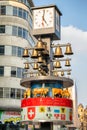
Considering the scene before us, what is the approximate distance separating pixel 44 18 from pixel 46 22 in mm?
340

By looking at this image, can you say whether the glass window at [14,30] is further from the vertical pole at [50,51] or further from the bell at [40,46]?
the bell at [40,46]

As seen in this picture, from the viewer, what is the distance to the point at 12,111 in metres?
55.0

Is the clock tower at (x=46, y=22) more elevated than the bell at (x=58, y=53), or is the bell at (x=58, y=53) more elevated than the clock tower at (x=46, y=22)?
the clock tower at (x=46, y=22)

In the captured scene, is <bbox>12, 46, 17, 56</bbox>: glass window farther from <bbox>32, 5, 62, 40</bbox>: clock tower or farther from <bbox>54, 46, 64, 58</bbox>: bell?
<bbox>54, 46, 64, 58</bbox>: bell

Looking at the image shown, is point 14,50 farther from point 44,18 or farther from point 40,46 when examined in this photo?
point 40,46

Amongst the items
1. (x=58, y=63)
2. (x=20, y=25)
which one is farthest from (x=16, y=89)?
(x=58, y=63)

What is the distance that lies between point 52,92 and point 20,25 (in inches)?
1257

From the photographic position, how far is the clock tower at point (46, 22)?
28219 millimetres

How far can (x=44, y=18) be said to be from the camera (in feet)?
93.5

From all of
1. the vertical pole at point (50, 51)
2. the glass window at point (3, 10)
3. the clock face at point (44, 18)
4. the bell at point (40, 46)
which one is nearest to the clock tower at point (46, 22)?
the clock face at point (44, 18)

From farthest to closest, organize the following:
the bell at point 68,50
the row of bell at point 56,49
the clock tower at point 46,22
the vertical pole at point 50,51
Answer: the clock tower at point 46,22, the vertical pole at point 50,51, the bell at point 68,50, the row of bell at point 56,49

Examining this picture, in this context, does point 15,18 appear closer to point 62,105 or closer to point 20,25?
point 20,25

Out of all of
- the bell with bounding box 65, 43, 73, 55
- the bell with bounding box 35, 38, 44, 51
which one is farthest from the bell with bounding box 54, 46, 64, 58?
the bell with bounding box 35, 38, 44, 51

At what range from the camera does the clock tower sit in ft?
92.6
